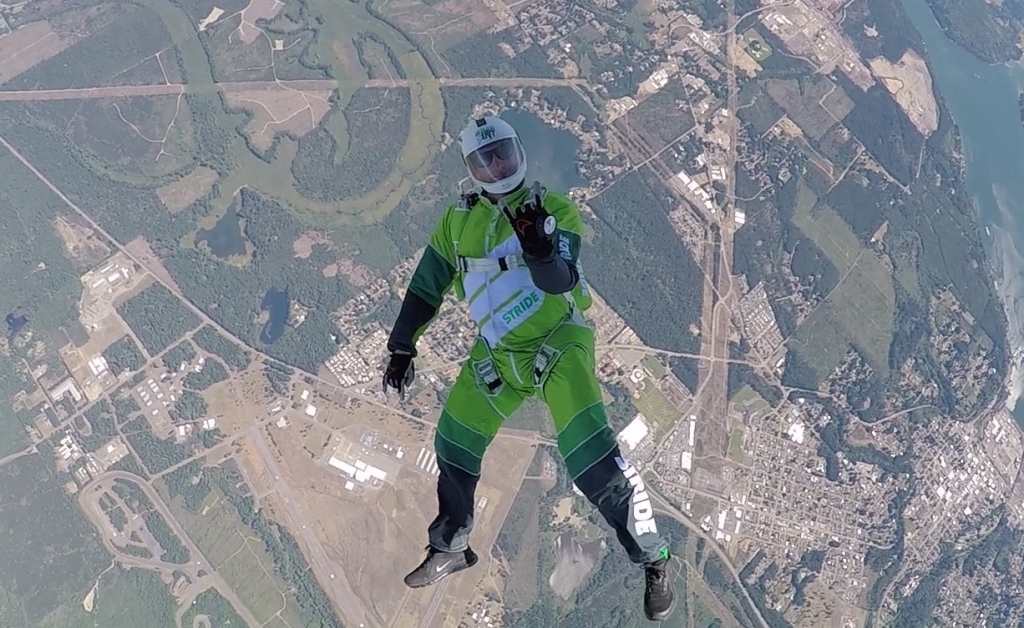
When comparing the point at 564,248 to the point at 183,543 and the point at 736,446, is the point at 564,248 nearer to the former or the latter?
the point at 736,446

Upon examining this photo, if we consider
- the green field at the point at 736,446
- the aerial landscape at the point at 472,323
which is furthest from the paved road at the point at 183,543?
the green field at the point at 736,446

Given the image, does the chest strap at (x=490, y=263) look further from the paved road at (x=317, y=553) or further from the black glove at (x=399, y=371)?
the paved road at (x=317, y=553)

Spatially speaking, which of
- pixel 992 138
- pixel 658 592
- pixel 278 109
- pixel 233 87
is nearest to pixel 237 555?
pixel 278 109

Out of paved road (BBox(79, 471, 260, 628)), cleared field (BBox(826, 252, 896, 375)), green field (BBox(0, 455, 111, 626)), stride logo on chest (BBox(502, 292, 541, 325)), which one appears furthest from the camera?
cleared field (BBox(826, 252, 896, 375))

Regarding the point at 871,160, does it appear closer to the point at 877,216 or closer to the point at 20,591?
the point at 877,216

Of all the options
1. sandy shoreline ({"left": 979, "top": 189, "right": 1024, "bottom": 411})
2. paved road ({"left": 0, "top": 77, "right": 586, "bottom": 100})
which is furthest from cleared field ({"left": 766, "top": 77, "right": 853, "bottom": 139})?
sandy shoreline ({"left": 979, "top": 189, "right": 1024, "bottom": 411})

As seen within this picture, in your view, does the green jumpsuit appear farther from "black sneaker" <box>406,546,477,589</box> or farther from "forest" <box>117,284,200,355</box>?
"forest" <box>117,284,200,355</box>

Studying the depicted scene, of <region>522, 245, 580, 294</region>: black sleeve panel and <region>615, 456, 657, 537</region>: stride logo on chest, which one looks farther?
<region>615, 456, 657, 537</region>: stride logo on chest
